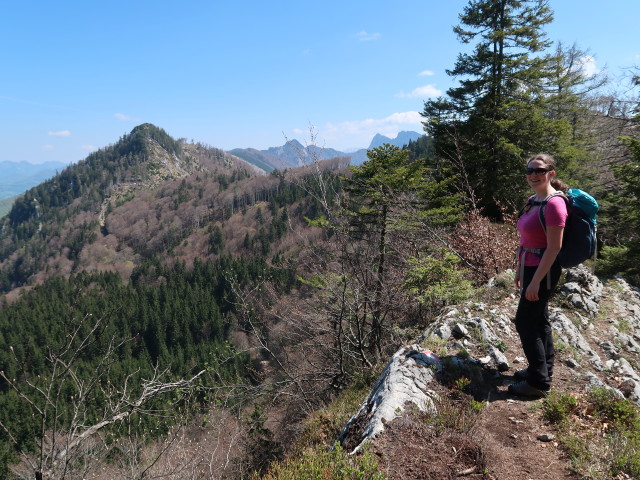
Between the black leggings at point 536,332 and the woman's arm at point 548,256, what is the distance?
0.15 meters

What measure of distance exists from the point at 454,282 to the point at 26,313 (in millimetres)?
80904

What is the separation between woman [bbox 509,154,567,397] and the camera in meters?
2.91

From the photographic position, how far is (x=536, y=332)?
323 cm

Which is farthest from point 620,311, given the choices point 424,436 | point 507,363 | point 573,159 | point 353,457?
point 573,159

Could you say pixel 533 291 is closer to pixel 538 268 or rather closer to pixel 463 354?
pixel 538 268

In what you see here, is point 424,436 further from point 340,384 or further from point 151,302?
point 151,302

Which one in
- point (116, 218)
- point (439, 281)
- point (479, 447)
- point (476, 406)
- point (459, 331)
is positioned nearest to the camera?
point (479, 447)

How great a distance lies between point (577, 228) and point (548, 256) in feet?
1.18

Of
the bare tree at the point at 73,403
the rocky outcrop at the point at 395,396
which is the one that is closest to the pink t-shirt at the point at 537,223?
the rocky outcrop at the point at 395,396

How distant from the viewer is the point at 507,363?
3.93 meters

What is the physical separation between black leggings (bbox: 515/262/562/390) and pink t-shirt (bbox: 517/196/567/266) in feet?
0.70

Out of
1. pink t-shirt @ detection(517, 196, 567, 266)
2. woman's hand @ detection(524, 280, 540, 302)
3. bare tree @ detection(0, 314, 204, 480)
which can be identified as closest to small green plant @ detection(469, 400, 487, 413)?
woman's hand @ detection(524, 280, 540, 302)

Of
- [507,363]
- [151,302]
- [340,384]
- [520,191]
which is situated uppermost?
[520,191]

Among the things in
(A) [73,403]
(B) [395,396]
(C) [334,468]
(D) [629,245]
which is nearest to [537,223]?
(B) [395,396]
